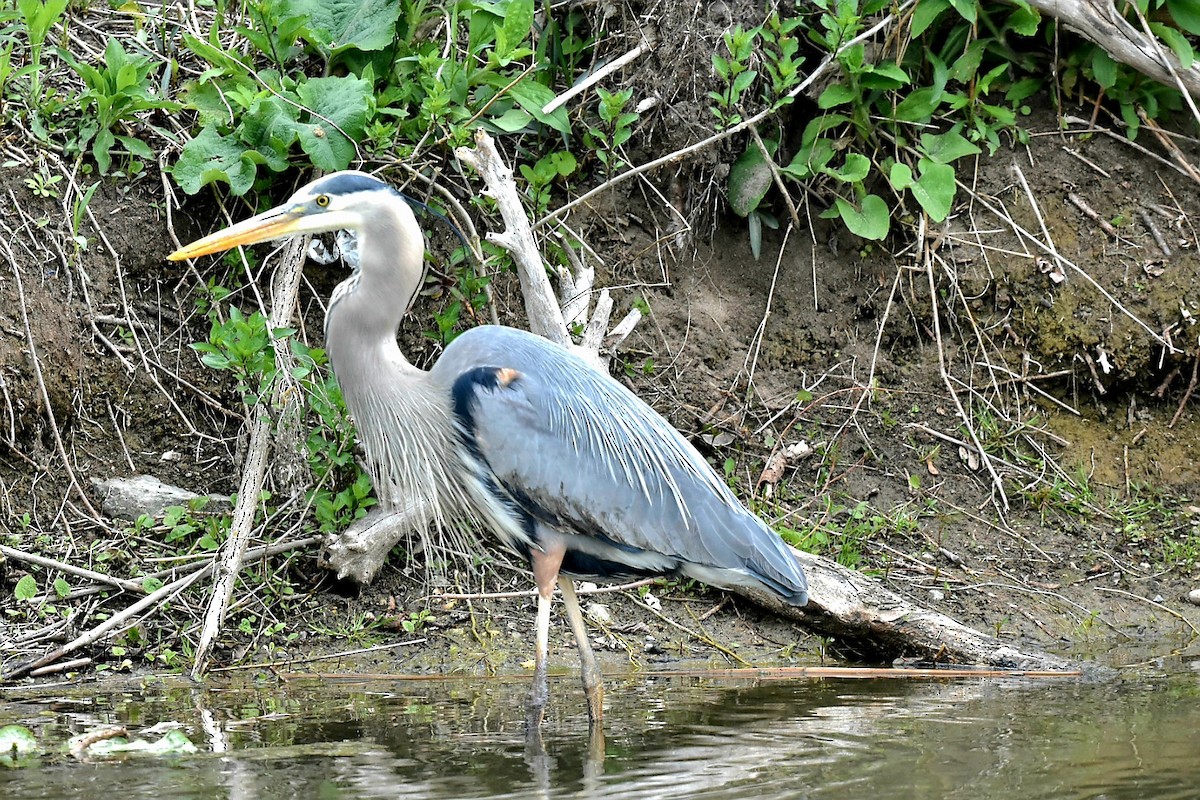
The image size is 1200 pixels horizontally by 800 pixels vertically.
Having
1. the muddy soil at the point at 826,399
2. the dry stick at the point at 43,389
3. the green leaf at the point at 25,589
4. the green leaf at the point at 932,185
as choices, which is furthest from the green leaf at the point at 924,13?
the green leaf at the point at 25,589

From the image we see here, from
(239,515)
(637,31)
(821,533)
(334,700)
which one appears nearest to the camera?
(334,700)

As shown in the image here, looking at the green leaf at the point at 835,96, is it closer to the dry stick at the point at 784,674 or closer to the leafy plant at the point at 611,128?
the leafy plant at the point at 611,128

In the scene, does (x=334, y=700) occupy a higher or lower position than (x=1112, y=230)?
lower

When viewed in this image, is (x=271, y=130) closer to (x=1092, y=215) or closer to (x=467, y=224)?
(x=467, y=224)

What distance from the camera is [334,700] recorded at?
14.8ft

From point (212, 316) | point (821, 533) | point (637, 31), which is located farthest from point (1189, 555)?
point (212, 316)

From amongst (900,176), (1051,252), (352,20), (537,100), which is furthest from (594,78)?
(1051,252)

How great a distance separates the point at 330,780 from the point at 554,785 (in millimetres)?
564

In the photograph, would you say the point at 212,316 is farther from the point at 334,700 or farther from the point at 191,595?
the point at 334,700

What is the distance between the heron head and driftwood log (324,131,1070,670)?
0.76 metres

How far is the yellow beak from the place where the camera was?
14.2ft

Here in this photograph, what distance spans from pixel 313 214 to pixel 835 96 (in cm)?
291

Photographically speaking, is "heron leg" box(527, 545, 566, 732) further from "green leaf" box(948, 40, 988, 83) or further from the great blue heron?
"green leaf" box(948, 40, 988, 83)

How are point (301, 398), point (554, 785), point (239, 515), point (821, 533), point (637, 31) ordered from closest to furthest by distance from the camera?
point (554, 785) → point (239, 515) → point (301, 398) → point (821, 533) → point (637, 31)
